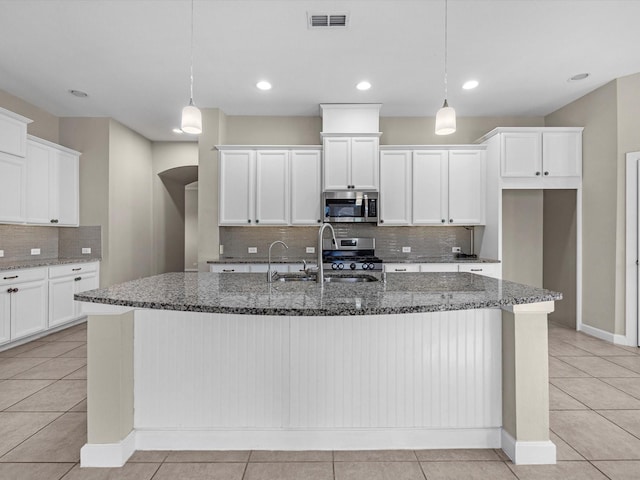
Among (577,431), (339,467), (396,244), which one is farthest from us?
(396,244)

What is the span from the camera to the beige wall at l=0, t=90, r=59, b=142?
4.43 m

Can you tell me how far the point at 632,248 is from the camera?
3998mm

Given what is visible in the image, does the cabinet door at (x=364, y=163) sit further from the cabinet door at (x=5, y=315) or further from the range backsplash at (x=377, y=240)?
the cabinet door at (x=5, y=315)

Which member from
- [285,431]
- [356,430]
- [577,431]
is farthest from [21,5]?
[577,431]

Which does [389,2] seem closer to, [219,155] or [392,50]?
[392,50]

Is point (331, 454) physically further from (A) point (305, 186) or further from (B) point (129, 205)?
(B) point (129, 205)

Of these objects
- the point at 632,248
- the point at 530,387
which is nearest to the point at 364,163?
the point at 632,248

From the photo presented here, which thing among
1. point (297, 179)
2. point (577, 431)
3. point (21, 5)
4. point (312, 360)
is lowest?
point (577, 431)

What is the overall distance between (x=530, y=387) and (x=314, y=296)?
1284mm

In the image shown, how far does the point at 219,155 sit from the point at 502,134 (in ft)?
12.2

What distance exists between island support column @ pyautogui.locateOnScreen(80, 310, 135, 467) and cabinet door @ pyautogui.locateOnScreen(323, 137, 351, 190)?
132 inches

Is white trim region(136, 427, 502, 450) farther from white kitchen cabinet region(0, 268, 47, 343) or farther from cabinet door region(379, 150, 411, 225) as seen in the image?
cabinet door region(379, 150, 411, 225)

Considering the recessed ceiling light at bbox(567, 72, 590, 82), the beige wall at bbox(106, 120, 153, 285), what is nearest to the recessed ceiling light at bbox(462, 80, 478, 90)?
the recessed ceiling light at bbox(567, 72, 590, 82)

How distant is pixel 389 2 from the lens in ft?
9.04
